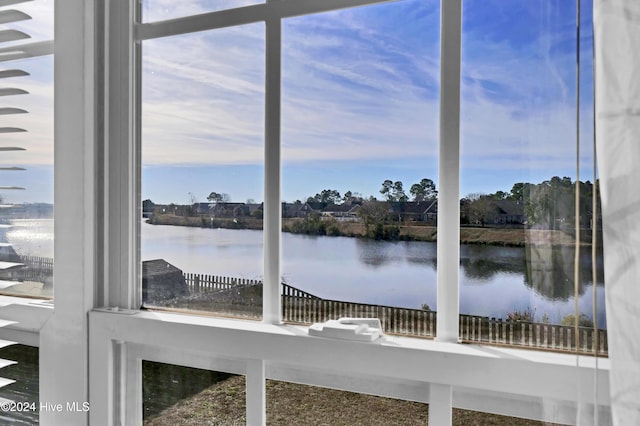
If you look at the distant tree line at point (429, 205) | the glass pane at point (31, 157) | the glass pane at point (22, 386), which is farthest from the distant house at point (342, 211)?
the glass pane at point (22, 386)

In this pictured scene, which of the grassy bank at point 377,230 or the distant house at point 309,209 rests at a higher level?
the distant house at point 309,209

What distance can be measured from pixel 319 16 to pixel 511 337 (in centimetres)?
82

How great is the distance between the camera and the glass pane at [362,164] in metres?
1.05

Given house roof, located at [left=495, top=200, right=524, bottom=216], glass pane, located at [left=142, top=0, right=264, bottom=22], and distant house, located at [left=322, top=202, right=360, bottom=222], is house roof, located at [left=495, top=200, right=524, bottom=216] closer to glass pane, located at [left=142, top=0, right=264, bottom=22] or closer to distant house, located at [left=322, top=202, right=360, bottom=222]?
distant house, located at [left=322, top=202, right=360, bottom=222]

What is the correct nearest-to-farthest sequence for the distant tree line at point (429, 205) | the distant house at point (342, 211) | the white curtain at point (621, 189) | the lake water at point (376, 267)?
the white curtain at point (621, 189) → the distant tree line at point (429, 205) → the lake water at point (376, 267) → the distant house at point (342, 211)

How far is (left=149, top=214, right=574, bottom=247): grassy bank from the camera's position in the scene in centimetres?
97

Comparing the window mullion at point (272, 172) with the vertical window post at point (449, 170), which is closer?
the vertical window post at point (449, 170)

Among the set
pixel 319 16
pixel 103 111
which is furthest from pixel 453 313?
pixel 103 111

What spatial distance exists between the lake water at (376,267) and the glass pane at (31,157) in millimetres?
301

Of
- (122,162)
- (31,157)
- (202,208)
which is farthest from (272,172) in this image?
(31,157)

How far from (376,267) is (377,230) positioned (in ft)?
0.27

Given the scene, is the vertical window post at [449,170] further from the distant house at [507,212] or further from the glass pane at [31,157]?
the glass pane at [31,157]

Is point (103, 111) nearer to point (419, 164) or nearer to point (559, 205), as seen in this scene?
point (419, 164)

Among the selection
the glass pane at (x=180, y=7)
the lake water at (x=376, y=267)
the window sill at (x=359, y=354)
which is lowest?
the window sill at (x=359, y=354)
